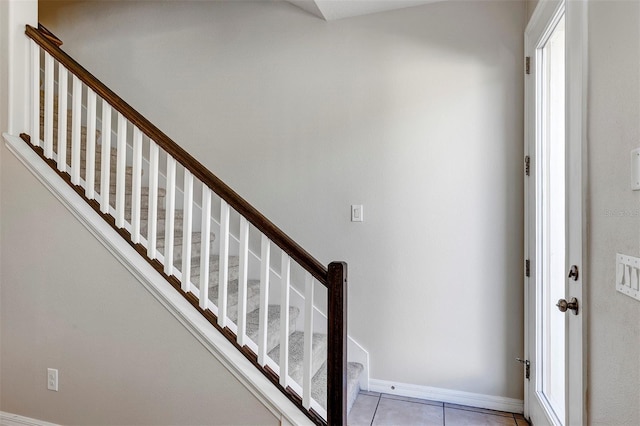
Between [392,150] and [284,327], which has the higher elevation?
[392,150]

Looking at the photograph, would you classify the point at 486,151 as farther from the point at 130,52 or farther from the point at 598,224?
the point at 130,52

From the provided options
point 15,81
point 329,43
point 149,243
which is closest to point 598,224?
point 149,243

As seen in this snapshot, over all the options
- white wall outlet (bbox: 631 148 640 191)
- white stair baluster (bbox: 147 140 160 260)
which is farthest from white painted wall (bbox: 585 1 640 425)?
white stair baluster (bbox: 147 140 160 260)

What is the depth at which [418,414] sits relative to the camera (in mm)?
2172

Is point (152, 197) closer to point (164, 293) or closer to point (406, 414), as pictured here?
point (164, 293)

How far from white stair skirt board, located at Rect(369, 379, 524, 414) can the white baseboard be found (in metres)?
1.94

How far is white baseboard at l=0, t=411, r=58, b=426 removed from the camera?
2.00m

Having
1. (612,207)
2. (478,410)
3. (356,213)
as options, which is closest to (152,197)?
(356,213)

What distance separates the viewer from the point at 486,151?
2281 mm

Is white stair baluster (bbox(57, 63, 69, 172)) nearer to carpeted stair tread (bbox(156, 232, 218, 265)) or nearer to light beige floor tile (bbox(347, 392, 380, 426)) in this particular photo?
carpeted stair tread (bbox(156, 232, 218, 265))

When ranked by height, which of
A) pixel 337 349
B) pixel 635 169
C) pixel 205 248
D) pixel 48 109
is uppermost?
pixel 48 109

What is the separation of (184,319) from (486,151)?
6.50 feet

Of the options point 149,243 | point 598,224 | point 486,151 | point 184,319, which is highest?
point 486,151

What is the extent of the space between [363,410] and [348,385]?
7.8 inches
